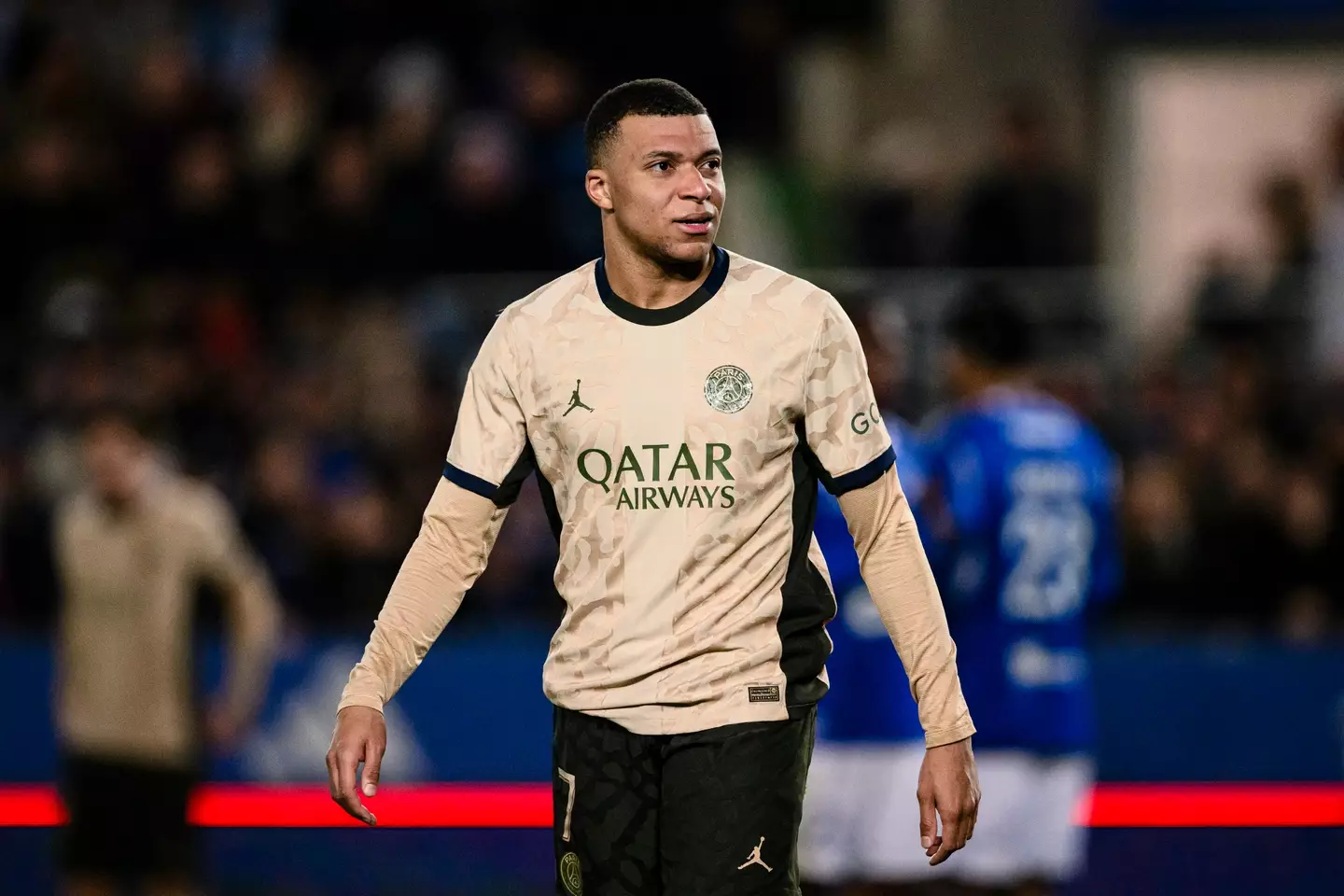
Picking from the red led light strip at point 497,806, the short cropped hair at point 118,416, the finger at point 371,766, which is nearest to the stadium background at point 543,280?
the red led light strip at point 497,806

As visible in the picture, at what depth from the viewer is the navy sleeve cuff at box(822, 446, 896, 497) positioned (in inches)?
156

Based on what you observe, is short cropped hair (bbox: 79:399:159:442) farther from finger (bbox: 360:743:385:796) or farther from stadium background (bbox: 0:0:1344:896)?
finger (bbox: 360:743:385:796)

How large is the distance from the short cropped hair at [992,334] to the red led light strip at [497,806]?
214 cm

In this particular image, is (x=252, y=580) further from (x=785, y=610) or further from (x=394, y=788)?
(x=785, y=610)

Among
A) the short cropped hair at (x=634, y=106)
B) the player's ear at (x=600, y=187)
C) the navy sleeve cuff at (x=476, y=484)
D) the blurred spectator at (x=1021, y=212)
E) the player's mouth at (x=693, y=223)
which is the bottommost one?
the navy sleeve cuff at (x=476, y=484)

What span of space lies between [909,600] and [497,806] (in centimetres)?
524

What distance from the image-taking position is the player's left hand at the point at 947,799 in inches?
149

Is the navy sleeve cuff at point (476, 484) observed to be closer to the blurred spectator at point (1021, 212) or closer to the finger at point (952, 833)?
the finger at point (952, 833)

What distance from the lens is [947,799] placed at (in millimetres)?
3789

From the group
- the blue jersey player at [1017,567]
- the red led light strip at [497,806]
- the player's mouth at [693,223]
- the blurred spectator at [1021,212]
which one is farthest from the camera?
the blurred spectator at [1021,212]

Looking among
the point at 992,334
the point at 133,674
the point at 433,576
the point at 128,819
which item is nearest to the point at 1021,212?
the point at 992,334

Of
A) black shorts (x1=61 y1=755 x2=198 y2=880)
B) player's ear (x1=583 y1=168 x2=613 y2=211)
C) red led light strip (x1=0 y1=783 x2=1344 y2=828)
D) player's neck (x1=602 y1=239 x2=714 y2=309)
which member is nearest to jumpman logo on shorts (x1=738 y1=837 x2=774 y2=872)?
player's neck (x1=602 y1=239 x2=714 y2=309)

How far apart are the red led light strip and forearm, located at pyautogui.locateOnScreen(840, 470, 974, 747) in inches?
170

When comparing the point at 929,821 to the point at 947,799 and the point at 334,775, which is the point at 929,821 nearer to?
the point at 947,799
